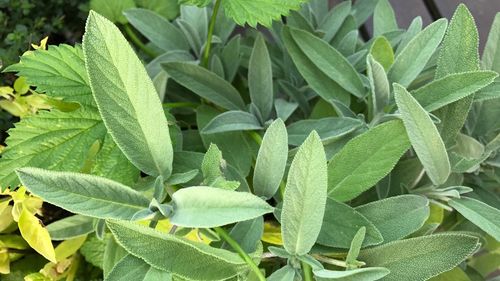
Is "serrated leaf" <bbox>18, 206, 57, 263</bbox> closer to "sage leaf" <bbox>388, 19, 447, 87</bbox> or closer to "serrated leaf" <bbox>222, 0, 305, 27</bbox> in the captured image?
"serrated leaf" <bbox>222, 0, 305, 27</bbox>

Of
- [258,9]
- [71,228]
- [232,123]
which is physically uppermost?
[258,9]

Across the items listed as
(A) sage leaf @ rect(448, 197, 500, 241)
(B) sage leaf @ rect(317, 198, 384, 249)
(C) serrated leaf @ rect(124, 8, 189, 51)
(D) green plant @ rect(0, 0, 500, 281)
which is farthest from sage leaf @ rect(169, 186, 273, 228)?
(C) serrated leaf @ rect(124, 8, 189, 51)

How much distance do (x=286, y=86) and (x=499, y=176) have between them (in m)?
0.26

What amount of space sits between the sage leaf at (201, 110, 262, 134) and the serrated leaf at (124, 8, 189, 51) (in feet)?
0.49

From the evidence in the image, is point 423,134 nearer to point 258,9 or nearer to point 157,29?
point 258,9

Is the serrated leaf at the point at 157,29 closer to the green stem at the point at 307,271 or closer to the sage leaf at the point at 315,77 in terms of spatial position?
the sage leaf at the point at 315,77

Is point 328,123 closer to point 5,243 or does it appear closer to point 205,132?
point 205,132

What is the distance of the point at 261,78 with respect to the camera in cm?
63

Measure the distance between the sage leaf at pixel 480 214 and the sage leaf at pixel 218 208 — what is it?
0.73 ft

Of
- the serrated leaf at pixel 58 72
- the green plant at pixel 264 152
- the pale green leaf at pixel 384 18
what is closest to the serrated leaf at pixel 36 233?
the green plant at pixel 264 152

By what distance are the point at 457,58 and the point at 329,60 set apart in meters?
0.14

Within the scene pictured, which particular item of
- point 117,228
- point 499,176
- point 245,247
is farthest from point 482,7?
point 117,228

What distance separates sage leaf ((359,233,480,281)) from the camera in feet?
1.43

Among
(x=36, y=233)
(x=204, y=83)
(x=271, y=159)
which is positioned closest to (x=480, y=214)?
(x=271, y=159)
